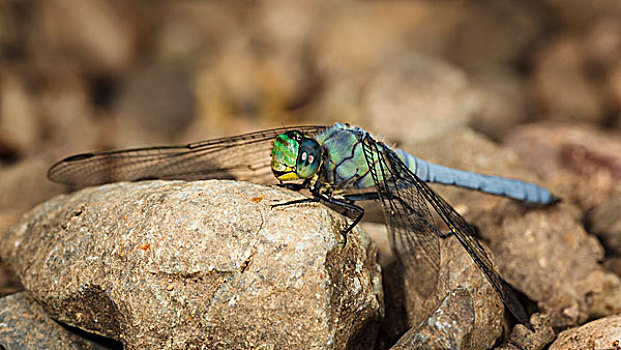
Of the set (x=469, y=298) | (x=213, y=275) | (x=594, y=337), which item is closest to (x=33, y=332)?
(x=213, y=275)

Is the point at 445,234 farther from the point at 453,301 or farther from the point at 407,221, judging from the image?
the point at 453,301

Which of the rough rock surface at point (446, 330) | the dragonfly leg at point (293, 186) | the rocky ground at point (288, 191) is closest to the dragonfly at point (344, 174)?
the dragonfly leg at point (293, 186)

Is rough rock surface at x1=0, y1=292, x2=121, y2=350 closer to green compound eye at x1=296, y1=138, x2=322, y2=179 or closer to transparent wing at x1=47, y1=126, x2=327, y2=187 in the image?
transparent wing at x1=47, y1=126, x2=327, y2=187

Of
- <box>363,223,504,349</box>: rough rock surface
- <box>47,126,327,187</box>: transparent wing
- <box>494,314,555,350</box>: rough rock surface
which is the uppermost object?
<box>47,126,327,187</box>: transparent wing

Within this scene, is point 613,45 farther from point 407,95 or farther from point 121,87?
point 121,87

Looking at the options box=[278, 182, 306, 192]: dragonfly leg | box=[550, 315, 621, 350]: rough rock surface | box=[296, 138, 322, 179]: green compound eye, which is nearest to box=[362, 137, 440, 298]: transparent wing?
box=[296, 138, 322, 179]: green compound eye

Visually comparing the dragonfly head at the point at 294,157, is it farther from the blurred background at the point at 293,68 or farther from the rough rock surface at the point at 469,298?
the blurred background at the point at 293,68
